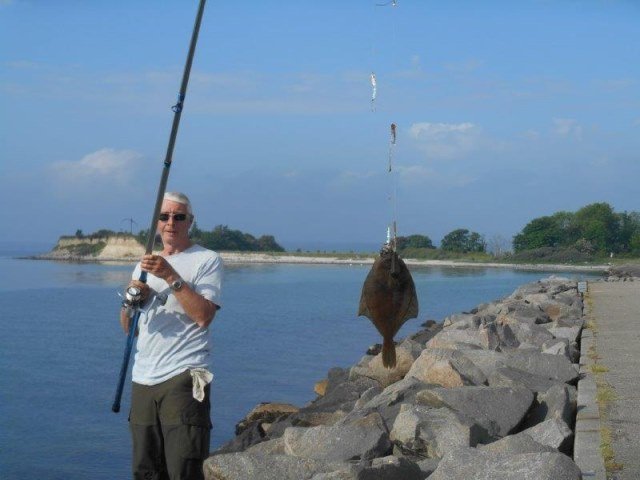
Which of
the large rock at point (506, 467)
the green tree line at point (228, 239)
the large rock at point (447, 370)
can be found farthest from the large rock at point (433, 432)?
the green tree line at point (228, 239)

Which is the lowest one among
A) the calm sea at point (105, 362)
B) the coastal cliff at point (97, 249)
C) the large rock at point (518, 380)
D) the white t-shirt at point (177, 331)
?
the calm sea at point (105, 362)

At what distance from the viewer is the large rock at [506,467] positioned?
476 centimetres

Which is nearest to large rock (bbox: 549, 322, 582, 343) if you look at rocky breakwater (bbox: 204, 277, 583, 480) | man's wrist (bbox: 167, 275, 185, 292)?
rocky breakwater (bbox: 204, 277, 583, 480)

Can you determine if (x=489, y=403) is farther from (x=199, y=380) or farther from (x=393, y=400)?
(x=199, y=380)

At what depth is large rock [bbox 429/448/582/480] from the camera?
15.6 feet

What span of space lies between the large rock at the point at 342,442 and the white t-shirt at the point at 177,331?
1701 mm

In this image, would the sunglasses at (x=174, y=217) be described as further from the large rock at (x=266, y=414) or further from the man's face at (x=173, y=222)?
the large rock at (x=266, y=414)

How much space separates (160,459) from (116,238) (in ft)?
335

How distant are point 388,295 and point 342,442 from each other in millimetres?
1159

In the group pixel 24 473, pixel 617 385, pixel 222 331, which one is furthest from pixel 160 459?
pixel 222 331

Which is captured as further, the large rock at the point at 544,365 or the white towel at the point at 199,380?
the large rock at the point at 544,365

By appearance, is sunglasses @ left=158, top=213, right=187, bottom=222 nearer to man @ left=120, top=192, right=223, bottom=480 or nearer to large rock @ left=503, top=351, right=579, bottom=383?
man @ left=120, top=192, right=223, bottom=480

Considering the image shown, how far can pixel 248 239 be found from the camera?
112 meters

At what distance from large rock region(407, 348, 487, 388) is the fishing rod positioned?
3526 mm
